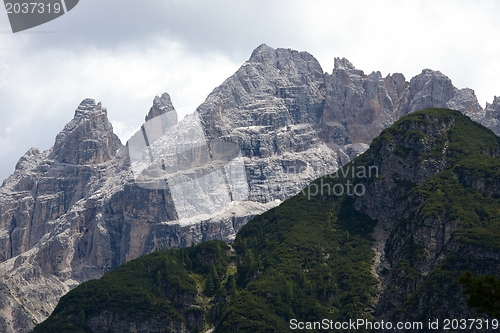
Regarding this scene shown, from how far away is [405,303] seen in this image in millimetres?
187875

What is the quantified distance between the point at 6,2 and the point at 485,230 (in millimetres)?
99529

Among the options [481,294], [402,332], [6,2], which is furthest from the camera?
[6,2]

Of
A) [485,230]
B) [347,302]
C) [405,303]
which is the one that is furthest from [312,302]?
[485,230]

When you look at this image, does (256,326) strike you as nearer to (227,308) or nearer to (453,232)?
(227,308)

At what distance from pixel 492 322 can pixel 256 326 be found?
1662 inches

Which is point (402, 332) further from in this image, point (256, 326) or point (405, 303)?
point (256, 326)

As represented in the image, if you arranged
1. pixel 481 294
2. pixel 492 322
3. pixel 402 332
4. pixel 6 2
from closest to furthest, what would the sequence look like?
pixel 481 294 < pixel 492 322 < pixel 402 332 < pixel 6 2

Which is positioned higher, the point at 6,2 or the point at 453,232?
the point at 6,2

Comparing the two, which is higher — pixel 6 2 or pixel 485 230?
pixel 6 2

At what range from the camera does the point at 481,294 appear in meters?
95.1

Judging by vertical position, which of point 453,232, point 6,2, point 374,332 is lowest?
point 374,332

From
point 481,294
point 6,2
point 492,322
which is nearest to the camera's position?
point 481,294

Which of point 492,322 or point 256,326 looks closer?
point 492,322

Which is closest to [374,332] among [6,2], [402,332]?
[402,332]
